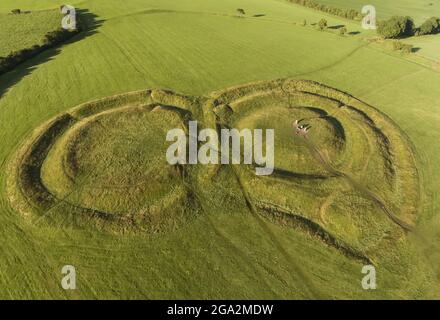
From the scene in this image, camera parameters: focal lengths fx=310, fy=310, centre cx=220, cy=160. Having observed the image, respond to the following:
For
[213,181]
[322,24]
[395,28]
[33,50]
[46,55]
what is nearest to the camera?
[213,181]

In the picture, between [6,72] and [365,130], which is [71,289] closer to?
[365,130]

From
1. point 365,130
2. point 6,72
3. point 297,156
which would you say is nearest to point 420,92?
point 365,130

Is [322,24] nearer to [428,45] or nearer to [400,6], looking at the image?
[428,45]

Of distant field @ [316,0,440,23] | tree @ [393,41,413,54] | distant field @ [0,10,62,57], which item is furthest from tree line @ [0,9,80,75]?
distant field @ [316,0,440,23]

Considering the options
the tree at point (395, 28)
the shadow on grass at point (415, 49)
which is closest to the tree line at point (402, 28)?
the tree at point (395, 28)

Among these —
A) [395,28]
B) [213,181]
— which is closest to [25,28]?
[213,181]

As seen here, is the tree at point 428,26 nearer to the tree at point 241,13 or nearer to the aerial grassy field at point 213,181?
the aerial grassy field at point 213,181

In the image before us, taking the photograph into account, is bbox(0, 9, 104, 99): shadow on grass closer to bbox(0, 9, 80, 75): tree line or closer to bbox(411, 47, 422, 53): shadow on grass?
bbox(0, 9, 80, 75): tree line
